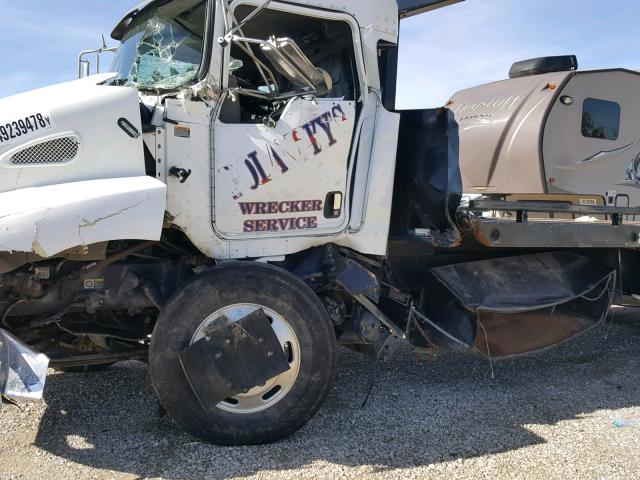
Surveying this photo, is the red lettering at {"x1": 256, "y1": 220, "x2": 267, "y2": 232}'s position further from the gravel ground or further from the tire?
the gravel ground

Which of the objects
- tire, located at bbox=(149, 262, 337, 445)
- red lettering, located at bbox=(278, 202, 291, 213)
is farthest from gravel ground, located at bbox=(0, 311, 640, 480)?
red lettering, located at bbox=(278, 202, 291, 213)

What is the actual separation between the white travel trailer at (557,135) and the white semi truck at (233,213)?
3.07m

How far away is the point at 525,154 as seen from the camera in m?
7.98

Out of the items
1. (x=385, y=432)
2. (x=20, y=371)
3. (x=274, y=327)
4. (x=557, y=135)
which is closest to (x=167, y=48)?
(x=274, y=327)

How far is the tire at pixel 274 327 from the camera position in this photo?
384 cm

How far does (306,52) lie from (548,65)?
4989 millimetres

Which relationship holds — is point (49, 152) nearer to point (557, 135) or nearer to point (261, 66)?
point (261, 66)

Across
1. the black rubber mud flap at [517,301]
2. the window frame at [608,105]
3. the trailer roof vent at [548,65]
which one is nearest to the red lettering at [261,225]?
the black rubber mud flap at [517,301]

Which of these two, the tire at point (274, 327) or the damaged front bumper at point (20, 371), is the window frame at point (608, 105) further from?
the damaged front bumper at point (20, 371)

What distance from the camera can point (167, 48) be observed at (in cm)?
429

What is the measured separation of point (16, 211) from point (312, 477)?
7.13ft

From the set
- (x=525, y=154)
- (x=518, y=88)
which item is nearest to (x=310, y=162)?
(x=525, y=154)

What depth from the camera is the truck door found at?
13.4 feet

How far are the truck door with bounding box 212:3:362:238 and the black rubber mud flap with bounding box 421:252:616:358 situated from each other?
1.27 metres
